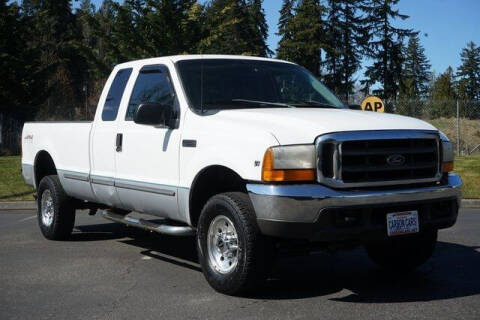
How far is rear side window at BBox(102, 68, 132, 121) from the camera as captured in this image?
7458 mm

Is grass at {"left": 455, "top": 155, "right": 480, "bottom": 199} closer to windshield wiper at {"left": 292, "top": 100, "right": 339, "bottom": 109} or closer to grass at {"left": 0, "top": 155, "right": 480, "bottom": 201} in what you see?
grass at {"left": 0, "top": 155, "right": 480, "bottom": 201}

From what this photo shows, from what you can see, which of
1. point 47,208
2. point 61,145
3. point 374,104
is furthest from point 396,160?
point 374,104

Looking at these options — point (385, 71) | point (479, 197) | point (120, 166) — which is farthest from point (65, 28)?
point (120, 166)

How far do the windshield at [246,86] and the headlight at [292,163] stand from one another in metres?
1.40

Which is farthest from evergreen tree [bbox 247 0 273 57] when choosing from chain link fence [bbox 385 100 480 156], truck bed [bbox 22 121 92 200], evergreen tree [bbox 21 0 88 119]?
truck bed [bbox 22 121 92 200]

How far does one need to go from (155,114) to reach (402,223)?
8.05 ft

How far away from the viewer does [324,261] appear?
728 cm

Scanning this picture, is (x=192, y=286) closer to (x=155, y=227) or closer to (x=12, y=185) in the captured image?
(x=155, y=227)

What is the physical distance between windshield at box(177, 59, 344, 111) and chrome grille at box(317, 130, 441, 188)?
138 centimetres

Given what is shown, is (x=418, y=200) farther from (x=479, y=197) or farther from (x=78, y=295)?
(x=479, y=197)

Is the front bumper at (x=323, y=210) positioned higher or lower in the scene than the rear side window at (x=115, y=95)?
lower

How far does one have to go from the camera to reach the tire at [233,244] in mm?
5309

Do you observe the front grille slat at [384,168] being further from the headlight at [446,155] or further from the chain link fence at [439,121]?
the chain link fence at [439,121]

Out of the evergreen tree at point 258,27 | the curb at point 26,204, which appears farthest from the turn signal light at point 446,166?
the evergreen tree at point 258,27
